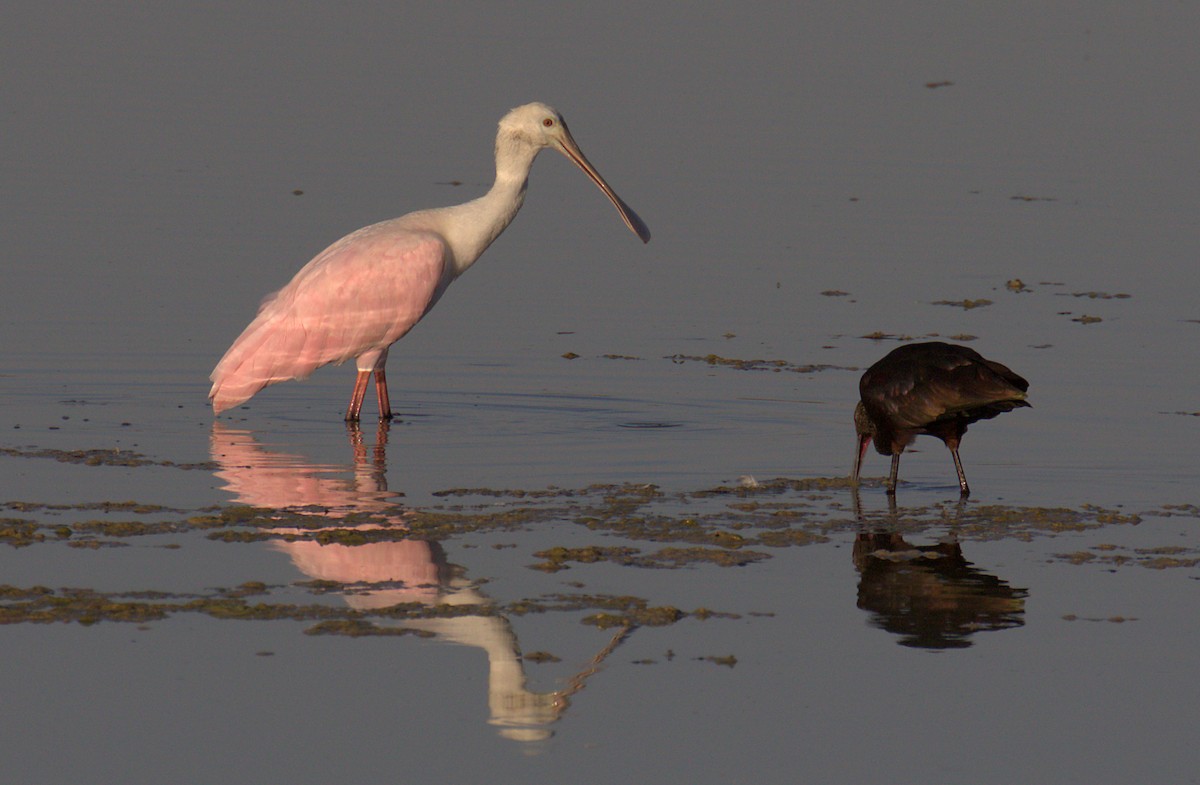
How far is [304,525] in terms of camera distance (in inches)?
365

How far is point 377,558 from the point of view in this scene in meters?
8.74

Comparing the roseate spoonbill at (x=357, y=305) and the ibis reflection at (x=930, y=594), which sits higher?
the roseate spoonbill at (x=357, y=305)

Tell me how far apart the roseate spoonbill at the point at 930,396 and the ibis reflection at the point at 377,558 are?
244 cm

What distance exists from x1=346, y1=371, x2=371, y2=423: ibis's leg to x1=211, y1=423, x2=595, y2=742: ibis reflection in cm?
33

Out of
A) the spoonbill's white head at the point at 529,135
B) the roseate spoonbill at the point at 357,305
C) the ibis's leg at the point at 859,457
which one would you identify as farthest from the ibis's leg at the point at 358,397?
the ibis's leg at the point at 859,457

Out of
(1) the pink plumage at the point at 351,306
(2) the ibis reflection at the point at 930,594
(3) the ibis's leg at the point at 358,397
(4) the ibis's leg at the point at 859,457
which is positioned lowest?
(2) the ibis reflection at the point at 930,594

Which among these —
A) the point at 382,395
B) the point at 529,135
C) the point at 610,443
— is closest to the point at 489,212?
the point at 529,135

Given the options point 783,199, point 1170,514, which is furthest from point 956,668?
point 783,199

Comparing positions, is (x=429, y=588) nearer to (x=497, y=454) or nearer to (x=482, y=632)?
(x=482, y=632)

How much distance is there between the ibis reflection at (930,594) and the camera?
26.3 ft

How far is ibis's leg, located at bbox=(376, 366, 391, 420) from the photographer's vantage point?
41.9 feet

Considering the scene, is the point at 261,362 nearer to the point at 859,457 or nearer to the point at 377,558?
the point at 859,457

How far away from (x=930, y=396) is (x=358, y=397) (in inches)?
156

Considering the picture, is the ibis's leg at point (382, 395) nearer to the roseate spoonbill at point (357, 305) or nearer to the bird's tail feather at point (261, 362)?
the roseate spoonbill at point (357, 305)
